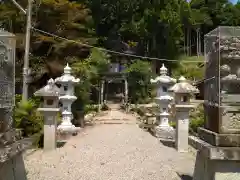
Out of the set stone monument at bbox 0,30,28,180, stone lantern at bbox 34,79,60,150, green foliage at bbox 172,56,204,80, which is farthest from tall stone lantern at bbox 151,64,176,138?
green foliage at bbox 172,56,204,80

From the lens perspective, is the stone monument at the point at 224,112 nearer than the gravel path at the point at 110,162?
Yes

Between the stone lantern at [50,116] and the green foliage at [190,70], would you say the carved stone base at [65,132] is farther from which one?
the green foliage at [190,70]

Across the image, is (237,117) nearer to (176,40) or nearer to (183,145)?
(183,145)

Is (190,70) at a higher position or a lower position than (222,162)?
higher

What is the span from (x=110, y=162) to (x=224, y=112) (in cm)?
463

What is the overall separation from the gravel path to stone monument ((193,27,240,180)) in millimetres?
2577

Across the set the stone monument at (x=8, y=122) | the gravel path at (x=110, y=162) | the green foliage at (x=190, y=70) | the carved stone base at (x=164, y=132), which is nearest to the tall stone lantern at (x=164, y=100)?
the carved stone base at (x=164, y=132)

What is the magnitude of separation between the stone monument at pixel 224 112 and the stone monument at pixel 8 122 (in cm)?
209

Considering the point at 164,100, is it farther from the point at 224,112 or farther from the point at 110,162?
the point at 224,112

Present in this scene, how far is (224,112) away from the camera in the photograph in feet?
13.1

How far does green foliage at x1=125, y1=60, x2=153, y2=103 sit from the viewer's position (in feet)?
91.9

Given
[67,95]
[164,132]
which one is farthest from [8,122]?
[67,95]

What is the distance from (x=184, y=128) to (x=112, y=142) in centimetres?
238

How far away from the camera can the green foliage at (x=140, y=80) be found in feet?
91.9
